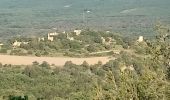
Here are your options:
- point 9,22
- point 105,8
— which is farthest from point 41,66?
point 105,8

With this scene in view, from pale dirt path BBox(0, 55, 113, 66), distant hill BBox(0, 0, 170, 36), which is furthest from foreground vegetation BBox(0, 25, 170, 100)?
distant hill BBox(0, 0, 170, 36)

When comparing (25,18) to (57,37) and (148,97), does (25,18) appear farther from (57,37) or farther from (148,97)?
(148,97)

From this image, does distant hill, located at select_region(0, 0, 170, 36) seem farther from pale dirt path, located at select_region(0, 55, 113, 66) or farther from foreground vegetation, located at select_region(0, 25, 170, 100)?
foreground vegetation, located at select_region(0, 25, 170, 100)

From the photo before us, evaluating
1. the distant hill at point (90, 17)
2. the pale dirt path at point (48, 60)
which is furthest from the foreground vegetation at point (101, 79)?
the distant hill at point (90, 17)

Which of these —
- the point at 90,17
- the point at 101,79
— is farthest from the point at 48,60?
the point at 90,17

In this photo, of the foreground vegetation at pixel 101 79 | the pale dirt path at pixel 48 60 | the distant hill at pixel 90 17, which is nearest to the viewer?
the foreground vegetation at pixel 101 79

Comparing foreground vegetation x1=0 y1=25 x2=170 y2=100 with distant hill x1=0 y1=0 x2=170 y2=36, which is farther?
distant hill x1=0 y1=0 x2=170 y2=36

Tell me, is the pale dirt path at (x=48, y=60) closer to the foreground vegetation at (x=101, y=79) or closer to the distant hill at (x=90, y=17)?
the foreground vegetation at (x=101, y=79)

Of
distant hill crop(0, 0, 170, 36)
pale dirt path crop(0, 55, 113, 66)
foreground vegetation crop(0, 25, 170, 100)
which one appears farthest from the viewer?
distant hill crop(0, 0, 170, 36)

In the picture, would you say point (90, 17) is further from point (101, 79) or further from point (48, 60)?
point (101, 79)
